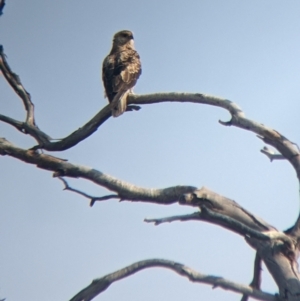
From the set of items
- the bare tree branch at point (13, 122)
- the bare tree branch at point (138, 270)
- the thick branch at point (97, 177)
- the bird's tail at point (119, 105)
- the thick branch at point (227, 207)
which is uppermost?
the bird's tail at point (119, 105)

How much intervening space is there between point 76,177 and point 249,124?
1688mm

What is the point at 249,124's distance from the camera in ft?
18.1

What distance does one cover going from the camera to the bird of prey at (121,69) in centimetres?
824

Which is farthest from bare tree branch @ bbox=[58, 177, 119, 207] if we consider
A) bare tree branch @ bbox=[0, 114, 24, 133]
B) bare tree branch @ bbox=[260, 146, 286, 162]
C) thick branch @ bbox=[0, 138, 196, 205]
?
bare tree branch @ bbox=[260, 146, 286, 162]

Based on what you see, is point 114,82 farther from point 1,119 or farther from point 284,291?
point 284,291

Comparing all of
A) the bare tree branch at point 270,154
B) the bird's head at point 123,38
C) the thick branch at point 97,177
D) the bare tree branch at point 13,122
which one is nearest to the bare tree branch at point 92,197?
the thick branch at point 97,177

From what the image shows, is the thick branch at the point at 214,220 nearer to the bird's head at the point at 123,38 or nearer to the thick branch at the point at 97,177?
the thick branch at the point at 97,177

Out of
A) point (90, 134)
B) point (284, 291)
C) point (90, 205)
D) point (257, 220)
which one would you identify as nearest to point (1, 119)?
point (90, 134)

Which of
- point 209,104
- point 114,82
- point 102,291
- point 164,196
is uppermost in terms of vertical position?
point 114,82

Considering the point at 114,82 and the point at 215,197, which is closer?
the point at 215,197

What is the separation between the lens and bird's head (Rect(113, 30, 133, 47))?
36.2ft

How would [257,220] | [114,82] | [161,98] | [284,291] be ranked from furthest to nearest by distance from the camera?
[114,82]
[161,98]
[257,220]
[284,291]

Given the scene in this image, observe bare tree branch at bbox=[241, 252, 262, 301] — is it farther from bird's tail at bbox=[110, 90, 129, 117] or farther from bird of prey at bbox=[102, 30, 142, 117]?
bird of prey at bbox=[102, 30, 142, 117]

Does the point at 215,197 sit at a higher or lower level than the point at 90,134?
lower
